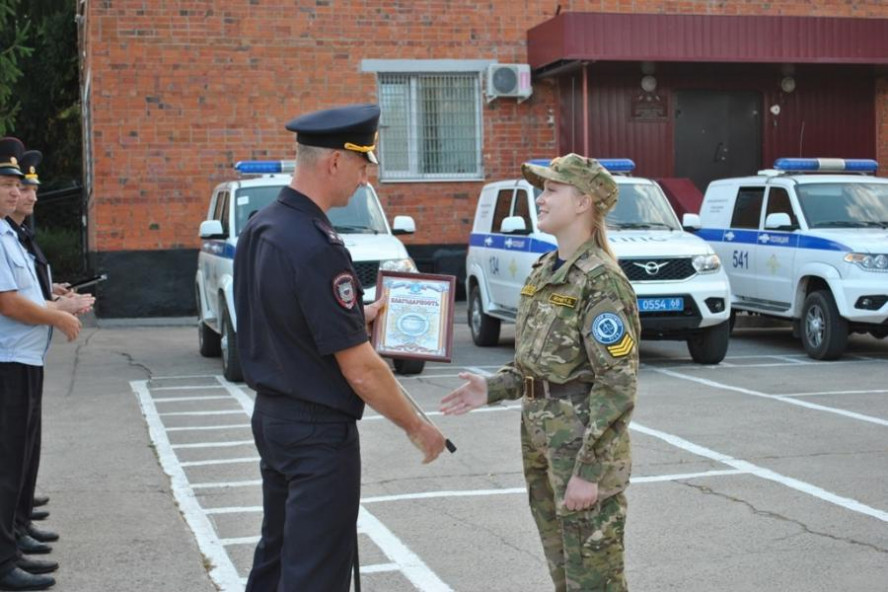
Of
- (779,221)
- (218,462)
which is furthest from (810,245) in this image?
(218,462)

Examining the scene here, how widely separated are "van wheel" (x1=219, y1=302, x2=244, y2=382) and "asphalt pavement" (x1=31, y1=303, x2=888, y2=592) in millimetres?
Result: 190

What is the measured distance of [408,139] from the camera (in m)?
22.0

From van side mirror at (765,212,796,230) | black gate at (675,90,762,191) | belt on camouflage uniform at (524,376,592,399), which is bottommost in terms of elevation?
belt on camouflage uniform at (524,376,592,399)

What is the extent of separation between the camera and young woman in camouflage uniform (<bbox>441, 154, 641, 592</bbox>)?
4254 mm

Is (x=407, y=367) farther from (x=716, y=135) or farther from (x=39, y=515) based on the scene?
(x=716, y=135)

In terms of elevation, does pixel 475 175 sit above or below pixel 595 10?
below

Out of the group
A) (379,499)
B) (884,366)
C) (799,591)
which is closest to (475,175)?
(884,366)

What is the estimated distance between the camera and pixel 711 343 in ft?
46.3

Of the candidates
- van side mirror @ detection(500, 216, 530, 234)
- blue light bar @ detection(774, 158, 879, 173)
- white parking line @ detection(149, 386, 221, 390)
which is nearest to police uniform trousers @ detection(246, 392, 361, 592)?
white parking line @ detection(149, 386, 221, 390)

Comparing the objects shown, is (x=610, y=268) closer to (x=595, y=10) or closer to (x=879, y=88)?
(x=595, y=10)

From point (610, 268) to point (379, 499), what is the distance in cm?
385

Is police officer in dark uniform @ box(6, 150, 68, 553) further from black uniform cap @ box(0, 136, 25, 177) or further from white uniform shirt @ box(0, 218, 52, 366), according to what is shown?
white uniform shirt @ box(0, 218, 52, 366)

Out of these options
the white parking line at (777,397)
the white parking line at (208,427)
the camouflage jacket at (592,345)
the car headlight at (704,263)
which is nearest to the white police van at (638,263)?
the car headlight at (704,263)

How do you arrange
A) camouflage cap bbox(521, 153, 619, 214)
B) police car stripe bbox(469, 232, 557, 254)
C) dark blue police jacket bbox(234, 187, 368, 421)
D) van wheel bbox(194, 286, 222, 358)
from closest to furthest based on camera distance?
dark blue police jacket bbox(234, 187, 368, 421)
camouflage cap bbox(521, 153, 619, 214)
police car stripe bbox(469, 232, 557, 254)
van wheel bbox(194, 286, 222, 358)
